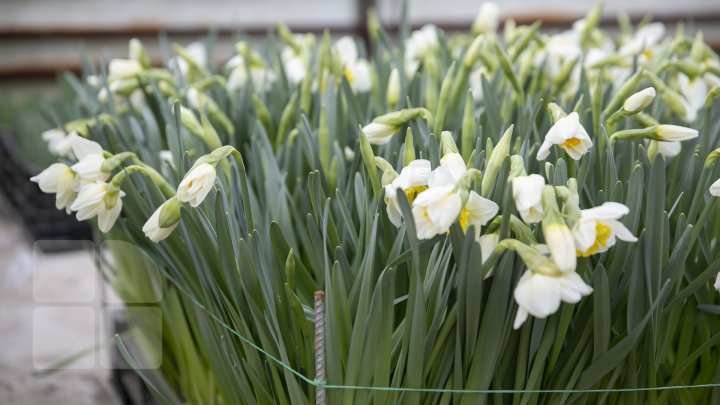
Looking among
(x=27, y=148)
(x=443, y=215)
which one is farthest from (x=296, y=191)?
(x=27, y=148)

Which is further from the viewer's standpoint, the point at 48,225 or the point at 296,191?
the point at 48,225

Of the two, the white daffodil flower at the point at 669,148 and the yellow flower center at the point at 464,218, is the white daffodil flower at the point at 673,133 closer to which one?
the white daffodil flower at the point at 669,148

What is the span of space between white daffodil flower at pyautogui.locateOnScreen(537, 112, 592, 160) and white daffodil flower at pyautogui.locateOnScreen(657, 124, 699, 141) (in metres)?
0.13

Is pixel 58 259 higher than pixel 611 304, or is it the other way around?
pixel 611 304

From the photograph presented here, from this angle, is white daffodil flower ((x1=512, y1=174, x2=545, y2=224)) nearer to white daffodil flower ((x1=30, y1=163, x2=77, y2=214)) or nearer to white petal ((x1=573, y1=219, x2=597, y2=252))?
white petal ((x1=573, y1=219, x2=597, y2=252))

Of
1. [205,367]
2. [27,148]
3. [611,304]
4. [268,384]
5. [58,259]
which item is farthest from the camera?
[27,148]

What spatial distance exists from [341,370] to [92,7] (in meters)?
3.75

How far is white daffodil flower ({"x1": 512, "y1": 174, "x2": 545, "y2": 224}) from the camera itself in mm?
677

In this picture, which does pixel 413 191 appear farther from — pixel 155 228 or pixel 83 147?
pixel 83 147

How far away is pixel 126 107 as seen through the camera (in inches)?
57.1

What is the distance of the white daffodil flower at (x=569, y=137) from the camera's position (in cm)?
80

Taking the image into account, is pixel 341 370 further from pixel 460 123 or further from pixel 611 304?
pixel 460 123

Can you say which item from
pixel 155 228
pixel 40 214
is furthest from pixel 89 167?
pixel 40 214

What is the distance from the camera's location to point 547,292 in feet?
2.10
